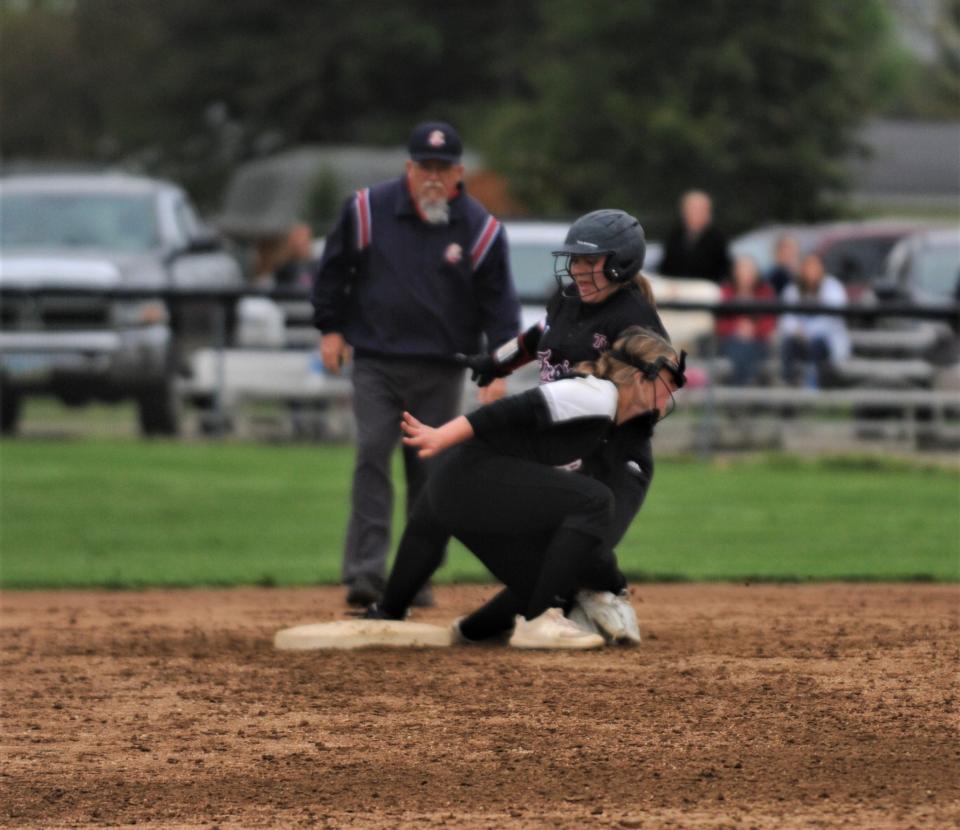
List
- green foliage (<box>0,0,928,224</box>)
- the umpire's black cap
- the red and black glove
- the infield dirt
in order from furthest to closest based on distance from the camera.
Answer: green foliage (<box>0,0,928,224</box>) → the umpire's black cap → the red and black glove → the infield dirt

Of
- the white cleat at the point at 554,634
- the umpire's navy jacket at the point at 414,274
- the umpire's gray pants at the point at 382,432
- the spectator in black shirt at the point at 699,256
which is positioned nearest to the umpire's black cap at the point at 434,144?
the umpire's navy jacket at the point at 414,274

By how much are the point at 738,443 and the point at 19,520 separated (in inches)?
245

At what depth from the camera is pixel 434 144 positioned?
8.88 m

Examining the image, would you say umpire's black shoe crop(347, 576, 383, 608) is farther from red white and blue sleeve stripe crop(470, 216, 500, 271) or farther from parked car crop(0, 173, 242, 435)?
parked car crop(0, 173, 242, 435)

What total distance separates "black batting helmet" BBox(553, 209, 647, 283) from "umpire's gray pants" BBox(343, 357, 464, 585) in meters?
1.94

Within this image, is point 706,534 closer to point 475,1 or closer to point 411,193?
point 411,193

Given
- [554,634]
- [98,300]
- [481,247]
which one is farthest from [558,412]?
[98,300]

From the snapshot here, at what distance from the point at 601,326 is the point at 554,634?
118cm

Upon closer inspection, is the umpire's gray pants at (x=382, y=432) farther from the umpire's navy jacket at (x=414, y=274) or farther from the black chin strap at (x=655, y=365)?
the black chin strap at (x=655, y=365)

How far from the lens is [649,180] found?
107 ft

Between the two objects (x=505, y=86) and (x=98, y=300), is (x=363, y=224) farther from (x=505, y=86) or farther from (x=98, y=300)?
(x=505, y=86)

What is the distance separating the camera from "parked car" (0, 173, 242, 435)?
1767cm

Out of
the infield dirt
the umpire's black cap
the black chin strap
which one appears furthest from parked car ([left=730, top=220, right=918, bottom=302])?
the black chin strap

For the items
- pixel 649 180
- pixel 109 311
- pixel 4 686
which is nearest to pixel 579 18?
pixel 649 180
